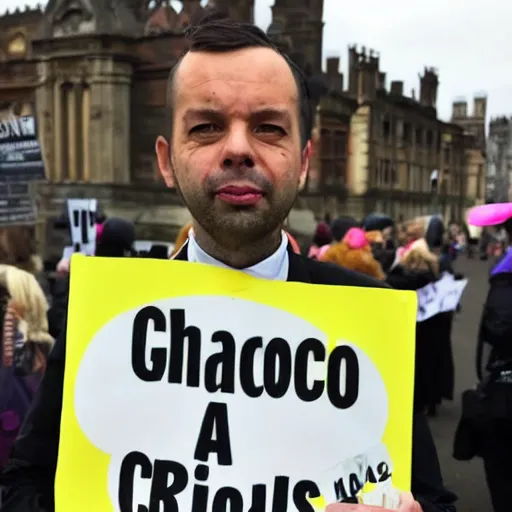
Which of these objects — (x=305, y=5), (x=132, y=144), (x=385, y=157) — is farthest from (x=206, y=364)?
(x=385, y=157)

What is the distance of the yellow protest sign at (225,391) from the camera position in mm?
1174

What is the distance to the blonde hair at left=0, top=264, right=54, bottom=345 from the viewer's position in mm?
3412

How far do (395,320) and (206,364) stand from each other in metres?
0.36

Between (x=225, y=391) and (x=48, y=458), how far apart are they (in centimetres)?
40

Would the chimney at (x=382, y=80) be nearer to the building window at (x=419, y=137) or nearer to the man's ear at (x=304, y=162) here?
the building window at (x=419, y=137)

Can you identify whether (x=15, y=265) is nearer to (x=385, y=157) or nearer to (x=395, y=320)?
(x=395, y=320)

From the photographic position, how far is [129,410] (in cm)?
119

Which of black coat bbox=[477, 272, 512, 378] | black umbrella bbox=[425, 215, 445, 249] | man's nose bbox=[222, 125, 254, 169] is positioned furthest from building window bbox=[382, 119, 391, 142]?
man's nose bbox=[222, 125, 254, 169]

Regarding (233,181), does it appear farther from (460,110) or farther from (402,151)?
(460,110)

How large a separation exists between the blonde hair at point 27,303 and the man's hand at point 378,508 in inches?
100

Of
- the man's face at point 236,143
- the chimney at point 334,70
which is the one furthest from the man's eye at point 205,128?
the chimney at point 334,70

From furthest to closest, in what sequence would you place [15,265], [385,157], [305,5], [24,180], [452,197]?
[452,197] < [385,157] < [305,5] < [24,180] < [15,265]

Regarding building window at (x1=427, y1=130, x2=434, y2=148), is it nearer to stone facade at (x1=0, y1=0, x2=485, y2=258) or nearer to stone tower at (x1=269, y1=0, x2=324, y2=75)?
stone tower at (x1=269, y1=0, x2=324, y2=75)

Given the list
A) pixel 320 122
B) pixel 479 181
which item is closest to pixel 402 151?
pixel 320 122
